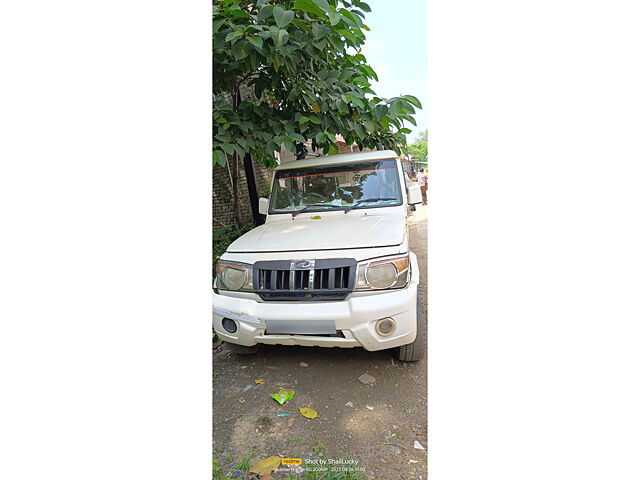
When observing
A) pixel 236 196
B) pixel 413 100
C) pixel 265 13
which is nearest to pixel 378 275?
pixel 413 100

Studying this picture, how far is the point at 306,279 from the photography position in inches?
78.3

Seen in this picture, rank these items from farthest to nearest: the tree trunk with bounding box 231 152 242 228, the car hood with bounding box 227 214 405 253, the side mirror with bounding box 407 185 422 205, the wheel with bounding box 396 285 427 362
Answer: the tree trunk with bounding box 231 152 242 228, the side mirror with bounding box 407 185 422 205, the wheel with bounding box 396 285 427 362, the car hood with bounding box 227 214 405 253

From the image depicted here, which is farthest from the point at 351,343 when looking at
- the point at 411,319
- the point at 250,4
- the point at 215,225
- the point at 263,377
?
the point at 215,225

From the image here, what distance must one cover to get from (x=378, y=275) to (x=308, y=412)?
0.89 meters

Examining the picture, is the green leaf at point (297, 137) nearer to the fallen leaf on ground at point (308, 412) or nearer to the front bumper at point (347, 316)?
the front bumper at point (347, 316)

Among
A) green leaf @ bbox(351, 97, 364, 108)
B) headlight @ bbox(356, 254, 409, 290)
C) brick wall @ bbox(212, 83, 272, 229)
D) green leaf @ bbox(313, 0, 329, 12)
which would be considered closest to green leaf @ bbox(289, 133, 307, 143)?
green leaf @ bbox(351, 97, 364, 108)

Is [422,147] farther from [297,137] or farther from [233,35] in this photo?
[233,35]

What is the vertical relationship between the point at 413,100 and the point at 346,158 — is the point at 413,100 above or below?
above

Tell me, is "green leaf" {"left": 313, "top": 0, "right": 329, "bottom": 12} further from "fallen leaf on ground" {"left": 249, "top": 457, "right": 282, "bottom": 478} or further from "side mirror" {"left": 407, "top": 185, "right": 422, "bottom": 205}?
"fallen leaf on ground" {"left": 249, "top": 457, "right": 282, "bottom": 478}

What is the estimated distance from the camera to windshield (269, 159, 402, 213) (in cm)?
279

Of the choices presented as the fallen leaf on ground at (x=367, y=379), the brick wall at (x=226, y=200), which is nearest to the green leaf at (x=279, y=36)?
the fallen leaf on ground at (x=367, y=379)

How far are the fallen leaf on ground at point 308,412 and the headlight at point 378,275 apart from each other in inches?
29.9

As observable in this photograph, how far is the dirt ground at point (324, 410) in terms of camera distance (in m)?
1.65

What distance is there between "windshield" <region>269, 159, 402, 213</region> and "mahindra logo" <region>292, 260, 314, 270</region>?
899 millimetres
